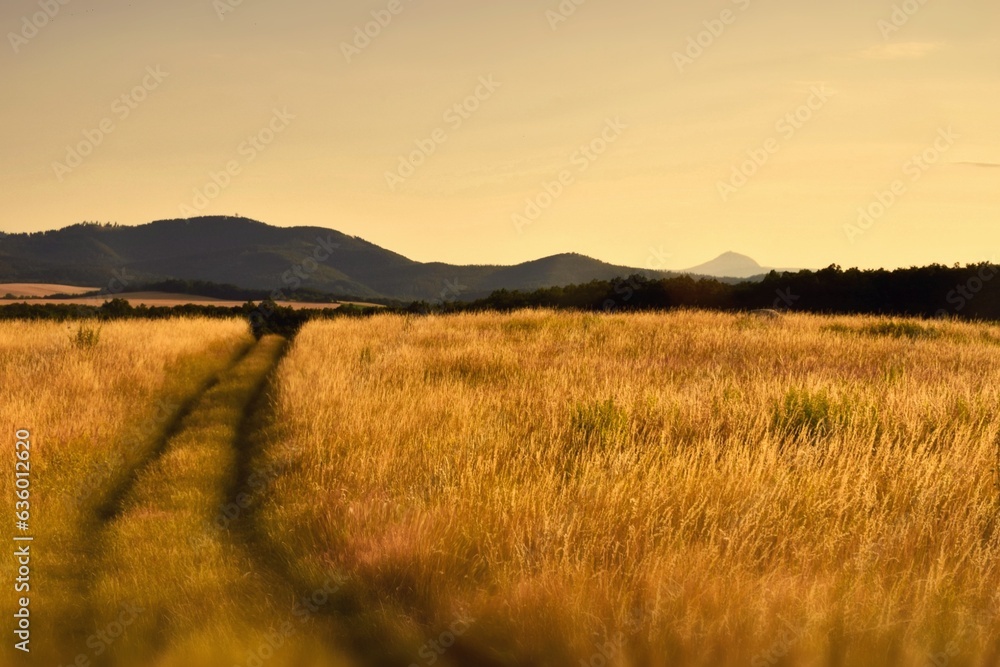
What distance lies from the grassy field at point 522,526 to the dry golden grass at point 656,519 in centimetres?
3

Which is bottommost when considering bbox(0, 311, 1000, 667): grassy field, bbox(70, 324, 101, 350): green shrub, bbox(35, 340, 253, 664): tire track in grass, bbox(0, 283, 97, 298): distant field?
bbox(35, 340, 253, 664): tire track in grass

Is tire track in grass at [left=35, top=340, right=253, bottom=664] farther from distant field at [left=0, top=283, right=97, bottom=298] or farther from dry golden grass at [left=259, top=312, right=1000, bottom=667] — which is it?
distant field at [left=0, top=283, right=97, bottom=298]

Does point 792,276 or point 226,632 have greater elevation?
point 792,276

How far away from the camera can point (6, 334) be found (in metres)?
20.7

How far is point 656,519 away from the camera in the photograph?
17.6 feet

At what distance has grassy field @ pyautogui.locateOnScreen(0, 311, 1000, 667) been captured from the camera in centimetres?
429

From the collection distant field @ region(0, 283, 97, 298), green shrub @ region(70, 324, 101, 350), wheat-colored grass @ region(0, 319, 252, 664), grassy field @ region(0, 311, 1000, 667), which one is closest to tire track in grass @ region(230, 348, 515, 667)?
grassy field @ region(0, 311, 1000, 667)

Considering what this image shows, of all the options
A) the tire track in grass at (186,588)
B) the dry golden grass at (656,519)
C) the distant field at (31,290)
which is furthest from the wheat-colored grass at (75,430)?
the distant field at (31,290)

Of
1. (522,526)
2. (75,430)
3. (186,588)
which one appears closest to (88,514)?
(75,430)

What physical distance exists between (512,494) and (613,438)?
2464mm

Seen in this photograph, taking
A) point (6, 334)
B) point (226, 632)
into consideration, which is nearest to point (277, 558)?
point (226, 632)

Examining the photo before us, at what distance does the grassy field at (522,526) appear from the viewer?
4285 mm

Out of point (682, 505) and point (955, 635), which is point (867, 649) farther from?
point (682, 505)

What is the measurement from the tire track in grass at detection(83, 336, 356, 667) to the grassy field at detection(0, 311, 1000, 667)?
24 mm
